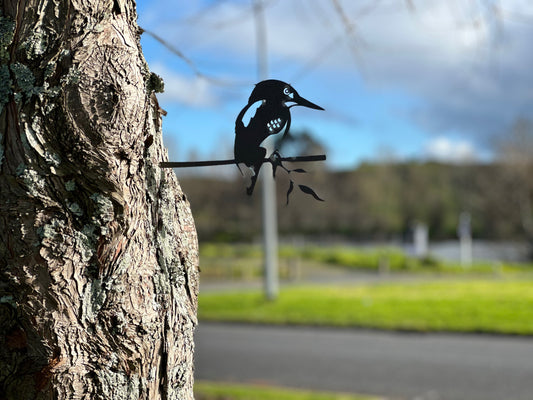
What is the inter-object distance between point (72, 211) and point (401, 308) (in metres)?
11.3

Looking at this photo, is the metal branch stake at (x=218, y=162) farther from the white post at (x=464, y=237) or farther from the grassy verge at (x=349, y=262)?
the white post at (x=464, y=237)

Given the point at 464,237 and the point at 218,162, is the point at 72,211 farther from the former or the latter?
the point at 464,237

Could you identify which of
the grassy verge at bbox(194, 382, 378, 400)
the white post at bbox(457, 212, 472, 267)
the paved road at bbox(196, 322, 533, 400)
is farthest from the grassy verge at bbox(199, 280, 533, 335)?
the white post at bbox(457, 212, 472, 267)

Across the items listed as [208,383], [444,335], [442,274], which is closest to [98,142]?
[208,383]

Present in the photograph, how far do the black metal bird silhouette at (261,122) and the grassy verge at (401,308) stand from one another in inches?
369

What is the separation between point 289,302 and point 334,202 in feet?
52.7

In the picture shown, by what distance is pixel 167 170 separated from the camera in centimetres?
169

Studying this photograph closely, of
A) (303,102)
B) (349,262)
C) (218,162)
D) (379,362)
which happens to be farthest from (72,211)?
(349,262)

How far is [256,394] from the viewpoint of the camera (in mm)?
6387

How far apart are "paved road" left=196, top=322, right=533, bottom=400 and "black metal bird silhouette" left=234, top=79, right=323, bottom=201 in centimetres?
571

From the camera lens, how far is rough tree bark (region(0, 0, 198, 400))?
56.7 inches

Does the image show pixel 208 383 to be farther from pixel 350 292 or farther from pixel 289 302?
pixel 350 292

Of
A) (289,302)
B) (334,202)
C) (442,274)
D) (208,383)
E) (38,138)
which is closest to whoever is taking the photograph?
(38,138)

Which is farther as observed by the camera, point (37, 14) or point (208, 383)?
point (208, 383)
